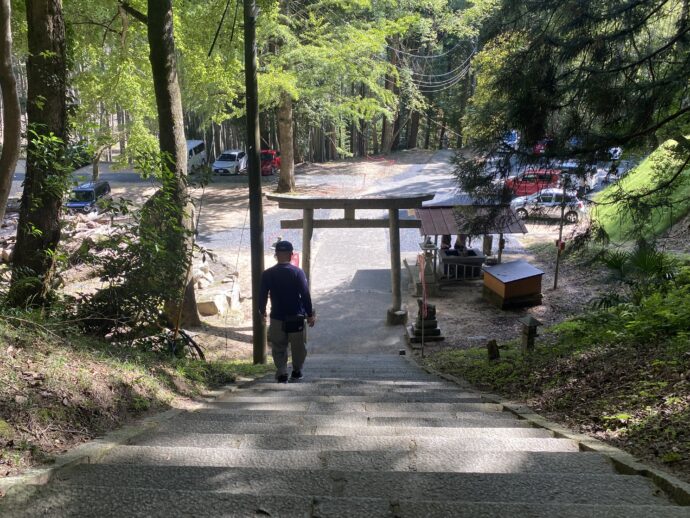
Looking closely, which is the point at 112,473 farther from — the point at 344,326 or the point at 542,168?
the point at 344,326

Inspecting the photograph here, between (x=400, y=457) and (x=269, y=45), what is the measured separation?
85.1 ft

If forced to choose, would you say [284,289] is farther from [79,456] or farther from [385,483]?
[385,483]

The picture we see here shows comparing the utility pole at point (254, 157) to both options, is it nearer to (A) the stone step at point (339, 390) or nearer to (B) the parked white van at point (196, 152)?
(A) the stone step at point (339, 390)

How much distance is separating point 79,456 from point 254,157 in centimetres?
713

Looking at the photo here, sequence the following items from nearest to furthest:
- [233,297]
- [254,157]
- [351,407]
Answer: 1. [351,407]
2. [254,157]
3. [233,297]

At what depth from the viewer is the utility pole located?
939 cm

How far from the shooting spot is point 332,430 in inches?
165

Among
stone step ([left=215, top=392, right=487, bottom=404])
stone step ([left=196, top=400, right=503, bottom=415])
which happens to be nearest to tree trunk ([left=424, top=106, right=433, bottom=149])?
stone step ([left=215, top=392, right=487, bottom=404])

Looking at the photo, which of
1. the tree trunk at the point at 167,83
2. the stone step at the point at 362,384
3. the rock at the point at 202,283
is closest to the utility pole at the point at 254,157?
Answer: the tree trunk at the point at 167,83

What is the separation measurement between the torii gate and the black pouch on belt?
22.1 ft

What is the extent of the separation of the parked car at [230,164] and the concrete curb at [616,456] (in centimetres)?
3009

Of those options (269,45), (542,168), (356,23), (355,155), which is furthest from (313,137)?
(542,168)

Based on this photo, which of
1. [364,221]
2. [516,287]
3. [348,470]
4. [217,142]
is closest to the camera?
[348,470]

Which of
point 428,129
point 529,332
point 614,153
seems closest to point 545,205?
point 529,332
